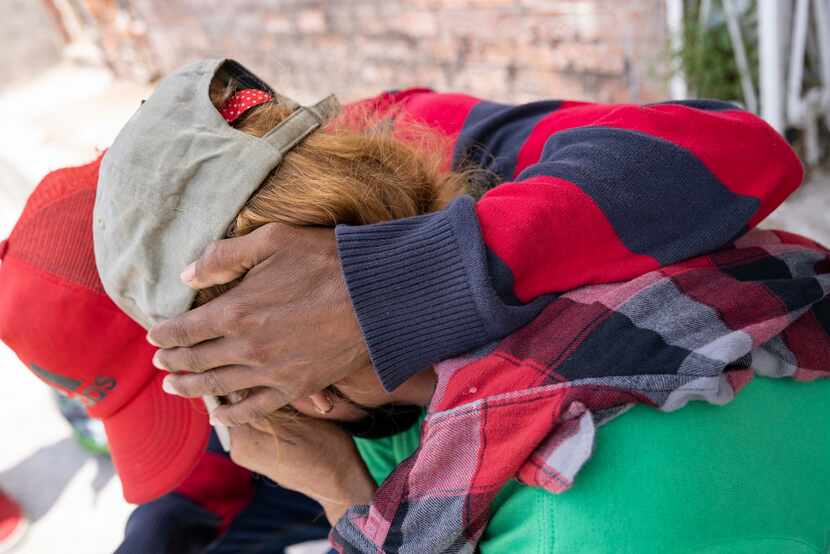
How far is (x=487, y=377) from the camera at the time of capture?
817 millimetres

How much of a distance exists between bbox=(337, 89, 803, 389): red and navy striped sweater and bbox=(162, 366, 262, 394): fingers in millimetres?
172

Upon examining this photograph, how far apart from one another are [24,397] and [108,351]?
5.56ft

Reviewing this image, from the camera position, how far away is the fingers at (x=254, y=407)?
0.93 m

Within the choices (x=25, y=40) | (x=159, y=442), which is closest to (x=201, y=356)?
(x=159, y=442)

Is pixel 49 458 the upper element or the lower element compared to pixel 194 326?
lower

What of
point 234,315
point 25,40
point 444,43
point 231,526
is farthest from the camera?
point 25,40

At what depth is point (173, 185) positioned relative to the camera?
2.86ft

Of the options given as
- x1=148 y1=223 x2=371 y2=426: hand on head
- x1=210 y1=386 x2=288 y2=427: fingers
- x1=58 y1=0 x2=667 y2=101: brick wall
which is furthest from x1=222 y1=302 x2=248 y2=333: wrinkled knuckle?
x1=58 y1=0 x2=667 y2=101: brick wall

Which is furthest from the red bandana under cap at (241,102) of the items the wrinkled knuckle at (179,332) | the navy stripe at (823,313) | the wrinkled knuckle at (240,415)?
the navy stripe at (823,313)

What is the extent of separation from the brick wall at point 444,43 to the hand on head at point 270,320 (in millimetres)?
1628

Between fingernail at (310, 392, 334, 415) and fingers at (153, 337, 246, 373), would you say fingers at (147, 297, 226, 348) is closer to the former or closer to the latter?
fingers at (153, 337, 246, 373)

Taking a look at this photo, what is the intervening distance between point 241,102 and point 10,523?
170 centimetres

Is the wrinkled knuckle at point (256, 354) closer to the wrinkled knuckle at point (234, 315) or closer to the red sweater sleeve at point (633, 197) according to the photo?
the wrinkled knuckle at point (234, 315)

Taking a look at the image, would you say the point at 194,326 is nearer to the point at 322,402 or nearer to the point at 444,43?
the point at 322,402
